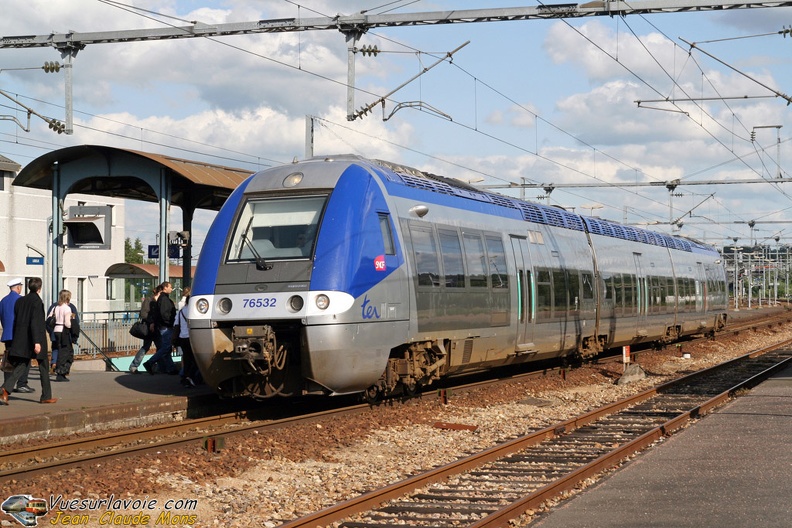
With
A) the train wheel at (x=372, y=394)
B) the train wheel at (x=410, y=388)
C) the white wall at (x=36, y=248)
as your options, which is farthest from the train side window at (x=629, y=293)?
the white wall at (x=36, y=248)

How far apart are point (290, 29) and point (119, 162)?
4523 millimetres

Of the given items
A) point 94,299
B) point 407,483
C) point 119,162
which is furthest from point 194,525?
point 94,299

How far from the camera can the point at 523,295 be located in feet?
62.7

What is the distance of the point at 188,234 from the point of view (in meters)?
21.7

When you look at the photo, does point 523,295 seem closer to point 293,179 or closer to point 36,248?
point 293,179

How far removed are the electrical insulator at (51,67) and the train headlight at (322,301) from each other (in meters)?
10.2

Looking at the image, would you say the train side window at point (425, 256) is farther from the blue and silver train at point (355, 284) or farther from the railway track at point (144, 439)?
the railway track at point (144, 439)

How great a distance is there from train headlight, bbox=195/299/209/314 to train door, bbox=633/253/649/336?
1624cm

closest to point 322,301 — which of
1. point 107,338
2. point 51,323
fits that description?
point 51,323

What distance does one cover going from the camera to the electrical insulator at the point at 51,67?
20.6 meters

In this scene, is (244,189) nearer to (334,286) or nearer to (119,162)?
(334,286)

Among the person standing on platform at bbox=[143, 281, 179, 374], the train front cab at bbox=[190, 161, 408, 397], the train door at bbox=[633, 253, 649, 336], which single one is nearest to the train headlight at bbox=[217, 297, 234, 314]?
the train front cab at bbox=[190, 161, 408, 397]

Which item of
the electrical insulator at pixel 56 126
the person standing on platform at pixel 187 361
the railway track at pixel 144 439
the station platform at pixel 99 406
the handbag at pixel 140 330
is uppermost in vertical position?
the electrical insulator at pixel 56 126

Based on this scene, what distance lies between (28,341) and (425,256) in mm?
5584
